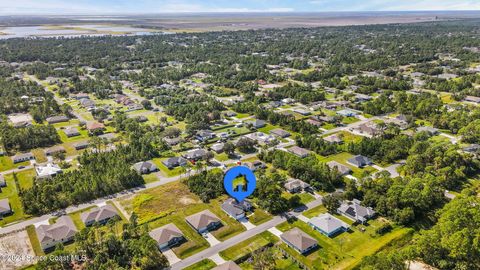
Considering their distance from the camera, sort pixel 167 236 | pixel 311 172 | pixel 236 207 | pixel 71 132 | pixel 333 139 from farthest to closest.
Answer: pixel 71 132 < pixel 333 139 < pixel 311 172 < pixel 236 207 < pixel 167 236

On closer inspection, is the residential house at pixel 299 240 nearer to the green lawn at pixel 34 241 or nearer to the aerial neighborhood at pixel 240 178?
the aerial neighborhood at pixel 240 178

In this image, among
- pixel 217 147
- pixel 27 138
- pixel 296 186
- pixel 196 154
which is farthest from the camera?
pixel 27 138

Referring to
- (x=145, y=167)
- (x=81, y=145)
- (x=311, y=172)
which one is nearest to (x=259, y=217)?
(x=311, y=172)

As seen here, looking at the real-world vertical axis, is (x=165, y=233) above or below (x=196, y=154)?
above

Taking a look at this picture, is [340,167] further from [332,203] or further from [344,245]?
[344,245]

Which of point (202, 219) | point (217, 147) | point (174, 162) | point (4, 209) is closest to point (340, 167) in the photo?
point (217, 147)

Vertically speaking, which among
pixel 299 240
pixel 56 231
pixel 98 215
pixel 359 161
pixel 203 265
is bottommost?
pixel 203 265

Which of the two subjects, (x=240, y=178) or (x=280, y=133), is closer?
(x=240, y=178)

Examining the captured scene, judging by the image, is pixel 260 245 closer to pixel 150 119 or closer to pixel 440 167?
pixel 440 167
